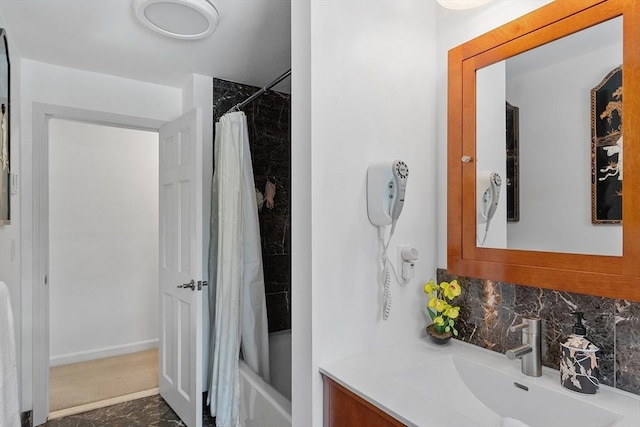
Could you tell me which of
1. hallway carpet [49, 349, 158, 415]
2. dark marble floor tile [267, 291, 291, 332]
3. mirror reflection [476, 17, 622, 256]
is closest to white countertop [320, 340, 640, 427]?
mirror reflection [476, 17, 622, 256]

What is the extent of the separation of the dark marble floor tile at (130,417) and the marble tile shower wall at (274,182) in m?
0.89

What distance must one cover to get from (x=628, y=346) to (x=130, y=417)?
274 cm

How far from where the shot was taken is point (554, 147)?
118cm

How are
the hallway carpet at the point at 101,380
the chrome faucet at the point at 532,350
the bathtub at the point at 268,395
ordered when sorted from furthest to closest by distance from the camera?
the hallway carpet at the point at 101,380, the bathtub at the point at 268,395, the chrome faucet at the point at 532,350

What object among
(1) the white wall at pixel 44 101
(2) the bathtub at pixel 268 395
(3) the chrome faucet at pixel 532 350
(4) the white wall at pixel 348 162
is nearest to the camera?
(3) the chrome faucet at pixel 532 350

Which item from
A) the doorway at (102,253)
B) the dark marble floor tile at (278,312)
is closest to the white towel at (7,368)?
the dark marble floor tile at (278,312)

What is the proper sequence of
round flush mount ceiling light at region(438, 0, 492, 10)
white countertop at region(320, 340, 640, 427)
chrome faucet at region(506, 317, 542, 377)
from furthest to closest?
round flush mount ceiling light at region(438, 0, 492, 10), chrome faucet at region(506, 317, 542, 377), white countertop at region(320, 340, 640, 427)

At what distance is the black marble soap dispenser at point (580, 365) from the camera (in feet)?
3.38

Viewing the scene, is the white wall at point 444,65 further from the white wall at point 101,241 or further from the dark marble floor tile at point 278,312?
the white wall at point 101,241

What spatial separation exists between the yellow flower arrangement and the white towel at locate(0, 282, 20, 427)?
134 centimetres

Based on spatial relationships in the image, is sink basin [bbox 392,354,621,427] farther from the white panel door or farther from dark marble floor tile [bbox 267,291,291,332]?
dark marble floor tile [bbox 267,291,291,332]

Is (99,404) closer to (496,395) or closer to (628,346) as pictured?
(496,395)

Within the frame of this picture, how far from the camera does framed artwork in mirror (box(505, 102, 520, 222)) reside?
1.27 m

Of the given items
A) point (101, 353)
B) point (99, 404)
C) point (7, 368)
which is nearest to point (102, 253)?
point (101, 353)
